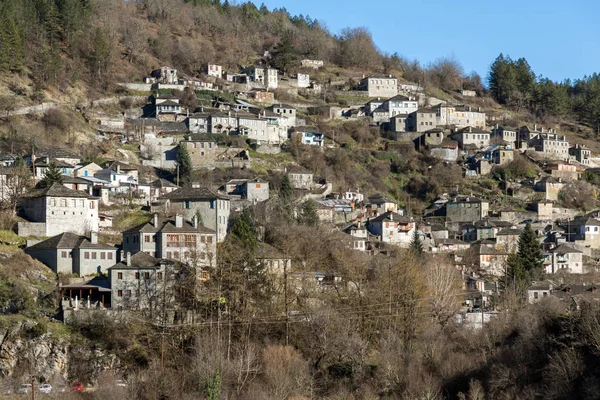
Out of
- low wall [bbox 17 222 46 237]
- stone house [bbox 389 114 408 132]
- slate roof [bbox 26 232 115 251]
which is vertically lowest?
slate roof [bbox 26 232 115 251]

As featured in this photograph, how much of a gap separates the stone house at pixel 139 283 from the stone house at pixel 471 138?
53814 mm

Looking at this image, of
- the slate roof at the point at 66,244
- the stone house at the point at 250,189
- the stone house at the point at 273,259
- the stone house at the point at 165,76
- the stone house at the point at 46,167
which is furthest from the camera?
the stone house at the point at 165,76

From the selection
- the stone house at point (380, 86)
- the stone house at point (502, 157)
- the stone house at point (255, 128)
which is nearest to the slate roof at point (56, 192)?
the stone house at point (255, 128)

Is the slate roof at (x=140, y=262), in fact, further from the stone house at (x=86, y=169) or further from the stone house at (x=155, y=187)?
the stone house at (x=86, y=169)

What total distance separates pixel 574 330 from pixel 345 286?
16607 mm

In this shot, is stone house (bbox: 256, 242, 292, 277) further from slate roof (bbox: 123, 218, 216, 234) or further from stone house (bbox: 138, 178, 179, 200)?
stone house (bbox: 138, 178, 179, 200)

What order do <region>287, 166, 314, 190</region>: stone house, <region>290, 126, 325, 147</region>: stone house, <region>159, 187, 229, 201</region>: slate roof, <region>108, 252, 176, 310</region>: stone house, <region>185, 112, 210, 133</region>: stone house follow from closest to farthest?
<region>108, 252, 176, 310</region>: stone house < <region>159, 187, 229, 201</region>: slate roof < <region>287, 166, 314, 190</region>: stone house < <region>185, 112, 210, 133</region>: stone house < <region>290, 126, 325, 147</region>: stone house

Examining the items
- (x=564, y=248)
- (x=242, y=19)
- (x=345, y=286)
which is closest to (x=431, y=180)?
(x=564, y=248)

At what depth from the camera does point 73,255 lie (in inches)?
2229

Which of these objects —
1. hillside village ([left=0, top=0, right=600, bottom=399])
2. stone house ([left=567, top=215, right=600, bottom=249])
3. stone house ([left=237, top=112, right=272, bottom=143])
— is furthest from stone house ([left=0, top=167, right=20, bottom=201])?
stone house ([left=567, top=215, right=600, bottom=249])

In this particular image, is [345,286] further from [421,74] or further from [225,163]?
[421,74]

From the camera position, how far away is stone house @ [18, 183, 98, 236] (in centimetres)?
6006

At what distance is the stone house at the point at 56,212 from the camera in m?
60.1

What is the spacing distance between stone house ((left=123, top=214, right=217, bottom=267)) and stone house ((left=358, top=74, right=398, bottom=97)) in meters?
60.5
